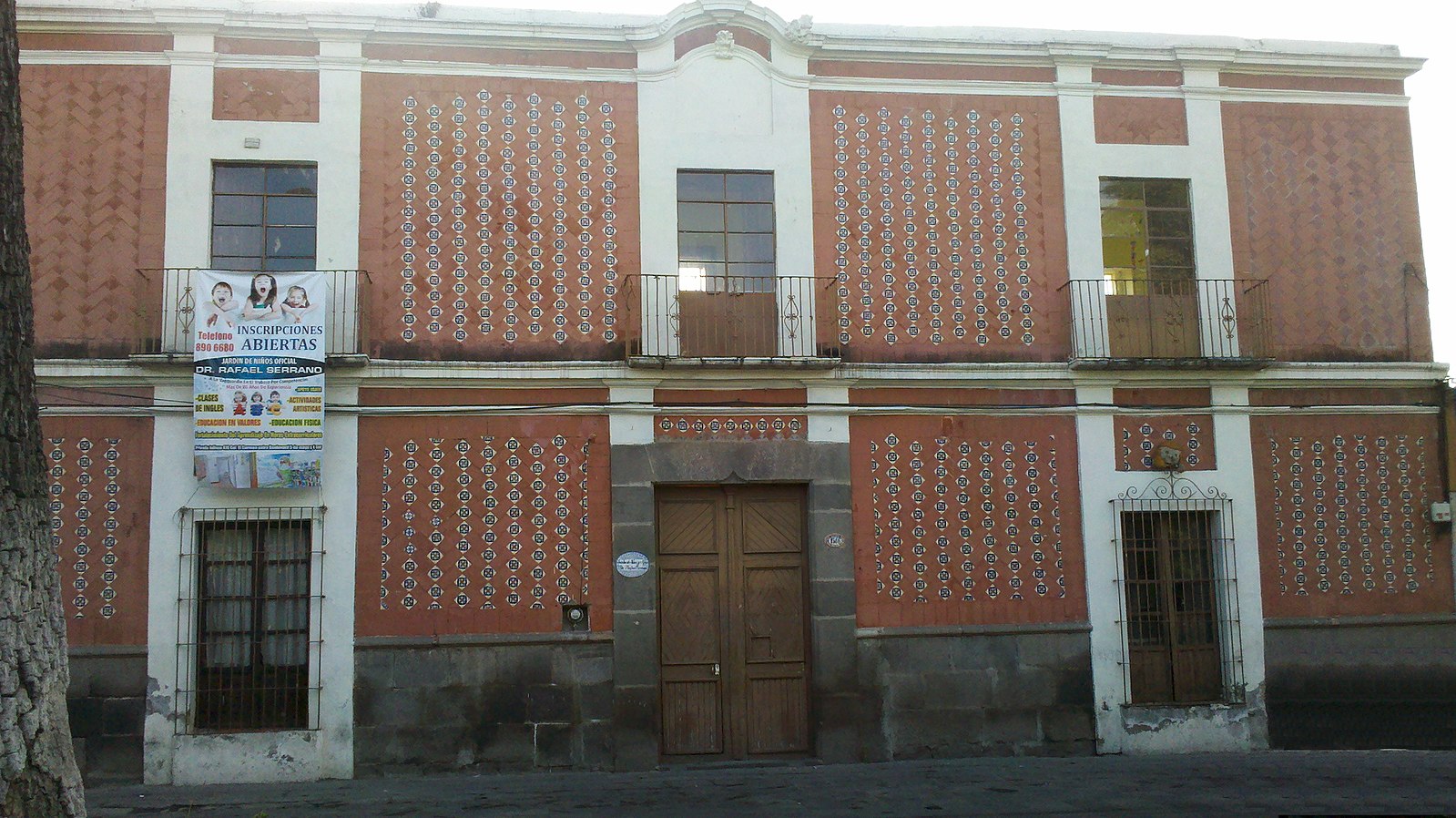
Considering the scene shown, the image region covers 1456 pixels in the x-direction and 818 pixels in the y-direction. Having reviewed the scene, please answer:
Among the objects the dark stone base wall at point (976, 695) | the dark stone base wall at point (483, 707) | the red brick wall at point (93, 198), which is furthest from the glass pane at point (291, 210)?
the dark stone base wall at point (976, 695)

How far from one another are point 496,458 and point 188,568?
2.75m

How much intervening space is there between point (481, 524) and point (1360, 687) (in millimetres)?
8376

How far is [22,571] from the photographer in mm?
4309

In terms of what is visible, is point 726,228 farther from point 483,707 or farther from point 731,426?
point 483,707

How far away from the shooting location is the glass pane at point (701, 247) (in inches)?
424

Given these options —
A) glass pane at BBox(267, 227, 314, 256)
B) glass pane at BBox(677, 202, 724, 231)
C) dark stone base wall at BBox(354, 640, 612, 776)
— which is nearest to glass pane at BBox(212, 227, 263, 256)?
glass pane at BBox(267, 227, 314, 256)

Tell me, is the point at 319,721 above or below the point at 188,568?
below

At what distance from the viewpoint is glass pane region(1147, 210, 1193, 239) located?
11.4 meters

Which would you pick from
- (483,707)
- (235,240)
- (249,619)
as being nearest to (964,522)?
(483,707)

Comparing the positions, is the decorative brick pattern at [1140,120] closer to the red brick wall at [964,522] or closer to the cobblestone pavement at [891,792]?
the red brick wall at [964,522]

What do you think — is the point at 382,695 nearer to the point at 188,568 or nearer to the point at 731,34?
the point at 188,568

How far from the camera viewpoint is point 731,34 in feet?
35.7

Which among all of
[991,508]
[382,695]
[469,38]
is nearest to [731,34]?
[469,38]

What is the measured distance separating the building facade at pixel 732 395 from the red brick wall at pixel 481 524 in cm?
3
